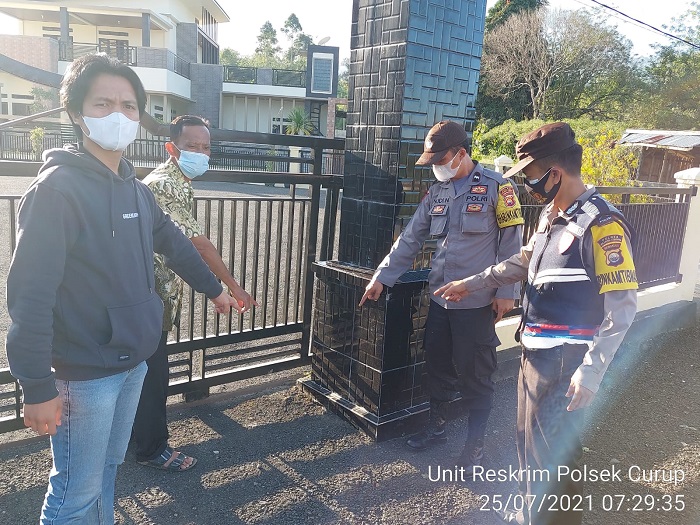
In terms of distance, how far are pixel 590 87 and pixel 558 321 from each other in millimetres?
31890

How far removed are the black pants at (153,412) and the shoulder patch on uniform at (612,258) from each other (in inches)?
85.6

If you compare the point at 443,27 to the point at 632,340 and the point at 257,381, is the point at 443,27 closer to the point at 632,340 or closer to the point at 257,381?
the point at 257,381

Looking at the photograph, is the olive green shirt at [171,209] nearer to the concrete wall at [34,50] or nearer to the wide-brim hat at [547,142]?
the wide-brim hat at [547,142]

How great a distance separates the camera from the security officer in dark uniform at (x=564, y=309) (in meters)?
2.14

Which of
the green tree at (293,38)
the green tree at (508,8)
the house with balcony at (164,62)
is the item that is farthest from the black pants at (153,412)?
the green tree at (293,38)

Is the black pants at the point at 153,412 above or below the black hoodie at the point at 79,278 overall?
below

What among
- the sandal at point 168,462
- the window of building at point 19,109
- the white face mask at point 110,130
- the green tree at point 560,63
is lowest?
the sandal at point 168,462

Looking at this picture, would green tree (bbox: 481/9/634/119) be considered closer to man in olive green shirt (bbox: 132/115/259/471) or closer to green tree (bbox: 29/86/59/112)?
green tree (bbox: 29/86/59/112)

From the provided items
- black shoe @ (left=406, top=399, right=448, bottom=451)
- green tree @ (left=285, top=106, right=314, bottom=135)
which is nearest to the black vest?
black shoe @ (left=406, top=399, right=448, bottom=451)

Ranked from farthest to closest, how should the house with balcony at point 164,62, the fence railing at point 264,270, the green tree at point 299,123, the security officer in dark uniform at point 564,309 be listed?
the green tree at point 299,123 < the house with balcony at point 164,62 < the fence railing at point 264,270 < the security officer in dark uniform at point 564,309

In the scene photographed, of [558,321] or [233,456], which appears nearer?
[558,321]

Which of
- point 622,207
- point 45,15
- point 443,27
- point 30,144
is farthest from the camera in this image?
point 45,15

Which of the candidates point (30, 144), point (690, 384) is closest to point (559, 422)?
point (690, 384)

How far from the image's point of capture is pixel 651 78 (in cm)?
2906
